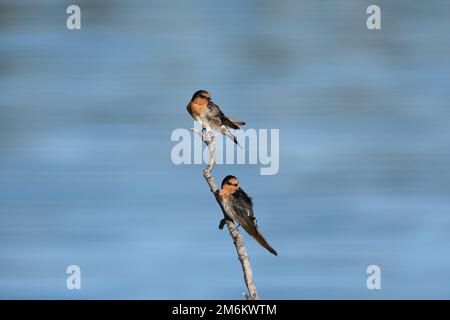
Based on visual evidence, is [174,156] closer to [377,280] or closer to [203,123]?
[203,123]

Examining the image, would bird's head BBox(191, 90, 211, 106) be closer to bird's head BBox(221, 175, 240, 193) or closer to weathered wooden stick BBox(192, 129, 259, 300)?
weathered wooden stick BBox(192, 129, 259, 300)

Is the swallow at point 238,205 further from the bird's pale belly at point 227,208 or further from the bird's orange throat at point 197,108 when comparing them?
the bird's orange throat at point 197,108

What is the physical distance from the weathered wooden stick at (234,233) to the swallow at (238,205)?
0.26 feet

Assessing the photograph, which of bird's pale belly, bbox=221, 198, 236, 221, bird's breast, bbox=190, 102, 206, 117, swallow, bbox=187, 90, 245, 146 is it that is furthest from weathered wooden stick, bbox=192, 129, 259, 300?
bird's breast, bbox=190, 102, 206, 117

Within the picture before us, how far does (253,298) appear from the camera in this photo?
9.45 metres

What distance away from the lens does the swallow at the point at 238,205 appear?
10.6 meters

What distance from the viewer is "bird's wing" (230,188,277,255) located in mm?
10625

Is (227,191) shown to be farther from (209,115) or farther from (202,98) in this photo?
(202,98)

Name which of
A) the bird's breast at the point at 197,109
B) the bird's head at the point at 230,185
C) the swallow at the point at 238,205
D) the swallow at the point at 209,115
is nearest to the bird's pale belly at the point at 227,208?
the swallow at the point at 238,205

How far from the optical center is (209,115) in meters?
12.3

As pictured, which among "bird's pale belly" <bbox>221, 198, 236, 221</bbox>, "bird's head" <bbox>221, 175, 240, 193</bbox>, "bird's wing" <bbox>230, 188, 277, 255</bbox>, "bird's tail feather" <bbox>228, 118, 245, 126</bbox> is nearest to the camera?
"bird's pale belly" <bbox>221, 198, 236, 221</bbox>

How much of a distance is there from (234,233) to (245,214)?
790mm
